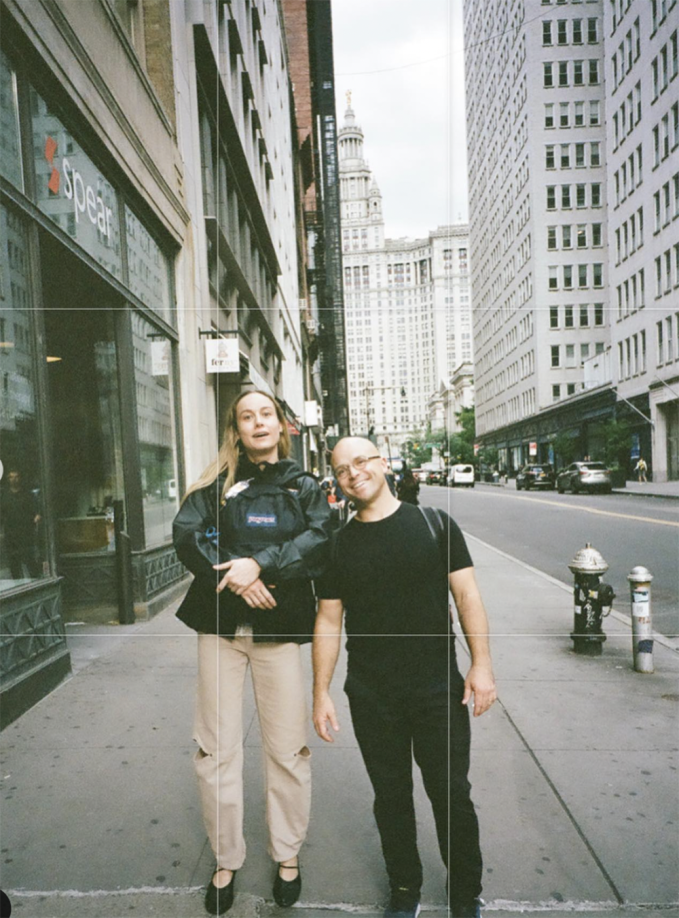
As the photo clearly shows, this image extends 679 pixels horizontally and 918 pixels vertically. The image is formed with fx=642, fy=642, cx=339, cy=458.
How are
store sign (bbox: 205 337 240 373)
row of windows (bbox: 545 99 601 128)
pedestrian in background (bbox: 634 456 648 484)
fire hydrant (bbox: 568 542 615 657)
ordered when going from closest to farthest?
store sign (bbox: 205 337 240 373)
row of windows (bbox: 545 99 601 128)
pedestrian in background (bbox: 634 456 648 484)
fire hydrant (bbox: 568 542 615 657)

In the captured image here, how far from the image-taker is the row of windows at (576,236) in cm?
459

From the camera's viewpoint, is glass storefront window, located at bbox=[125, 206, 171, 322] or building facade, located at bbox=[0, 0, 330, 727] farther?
glass storefront window, located at bbox=[125, 206, 171, 322]

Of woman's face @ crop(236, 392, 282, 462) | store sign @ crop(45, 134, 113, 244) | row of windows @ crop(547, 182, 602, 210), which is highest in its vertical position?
store sign @ crop(45, 134, 113, 244)

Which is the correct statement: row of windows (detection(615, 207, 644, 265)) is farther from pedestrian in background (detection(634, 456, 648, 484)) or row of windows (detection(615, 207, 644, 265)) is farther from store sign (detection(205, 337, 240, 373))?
store sign (detection(205, 337, 240, 373))

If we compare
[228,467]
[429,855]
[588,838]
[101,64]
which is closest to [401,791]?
[429,855]

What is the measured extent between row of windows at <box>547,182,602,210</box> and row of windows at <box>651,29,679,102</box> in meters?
0.64

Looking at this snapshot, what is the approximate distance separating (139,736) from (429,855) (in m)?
2.04

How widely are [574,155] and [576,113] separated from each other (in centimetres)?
29

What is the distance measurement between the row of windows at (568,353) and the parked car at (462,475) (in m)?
1.10

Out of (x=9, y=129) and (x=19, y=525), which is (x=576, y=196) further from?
(x=19, y=525)

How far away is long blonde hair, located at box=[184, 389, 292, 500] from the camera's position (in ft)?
8.14

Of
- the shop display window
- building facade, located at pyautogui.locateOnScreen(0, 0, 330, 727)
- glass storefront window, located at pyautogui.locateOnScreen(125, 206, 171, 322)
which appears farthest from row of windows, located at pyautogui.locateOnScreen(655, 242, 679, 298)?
the shop display window

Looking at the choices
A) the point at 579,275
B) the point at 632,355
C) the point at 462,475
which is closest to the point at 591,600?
the point at 462,475

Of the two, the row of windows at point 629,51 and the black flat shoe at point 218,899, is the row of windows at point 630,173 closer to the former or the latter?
the row of windows at point 629,51
